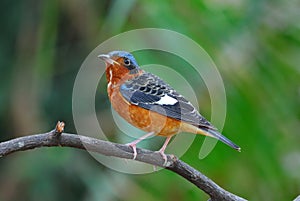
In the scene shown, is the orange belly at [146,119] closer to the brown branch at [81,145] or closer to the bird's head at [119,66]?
the bird's head at [119,66]

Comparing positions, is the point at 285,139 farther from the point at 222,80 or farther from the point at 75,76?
the point at 75,76

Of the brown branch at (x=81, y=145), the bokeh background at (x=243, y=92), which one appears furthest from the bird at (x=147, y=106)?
the bokeh background at (x=243, y=92)

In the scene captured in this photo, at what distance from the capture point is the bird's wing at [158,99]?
7.00ft

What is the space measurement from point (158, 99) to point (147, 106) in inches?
3.7

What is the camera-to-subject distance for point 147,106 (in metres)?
2.14

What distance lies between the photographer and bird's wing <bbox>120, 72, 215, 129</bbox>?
7.00 ft

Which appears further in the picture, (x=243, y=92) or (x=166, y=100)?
(x=243, y=92)

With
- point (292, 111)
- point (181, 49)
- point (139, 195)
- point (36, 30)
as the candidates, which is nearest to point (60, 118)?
point (36, 30)

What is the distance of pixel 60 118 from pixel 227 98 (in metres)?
2.07

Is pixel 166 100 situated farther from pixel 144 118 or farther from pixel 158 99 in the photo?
pixel 144 118

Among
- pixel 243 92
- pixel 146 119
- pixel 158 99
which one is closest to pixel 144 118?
pixel 146 119

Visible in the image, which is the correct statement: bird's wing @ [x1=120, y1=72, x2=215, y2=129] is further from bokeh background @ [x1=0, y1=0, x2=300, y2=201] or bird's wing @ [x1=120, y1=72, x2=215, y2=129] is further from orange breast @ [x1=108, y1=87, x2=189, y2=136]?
bokeh background @ [x1=0, y1=0, x2=300, y2=201]

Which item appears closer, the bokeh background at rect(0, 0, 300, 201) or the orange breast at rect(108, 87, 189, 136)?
the orange breast at rect(108, 87, 189, 136)

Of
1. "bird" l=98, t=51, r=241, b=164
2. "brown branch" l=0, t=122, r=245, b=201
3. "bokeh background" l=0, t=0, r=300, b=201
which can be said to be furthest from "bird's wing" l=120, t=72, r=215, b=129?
"bokeh background" l=0, t=0, r=300, b=201
